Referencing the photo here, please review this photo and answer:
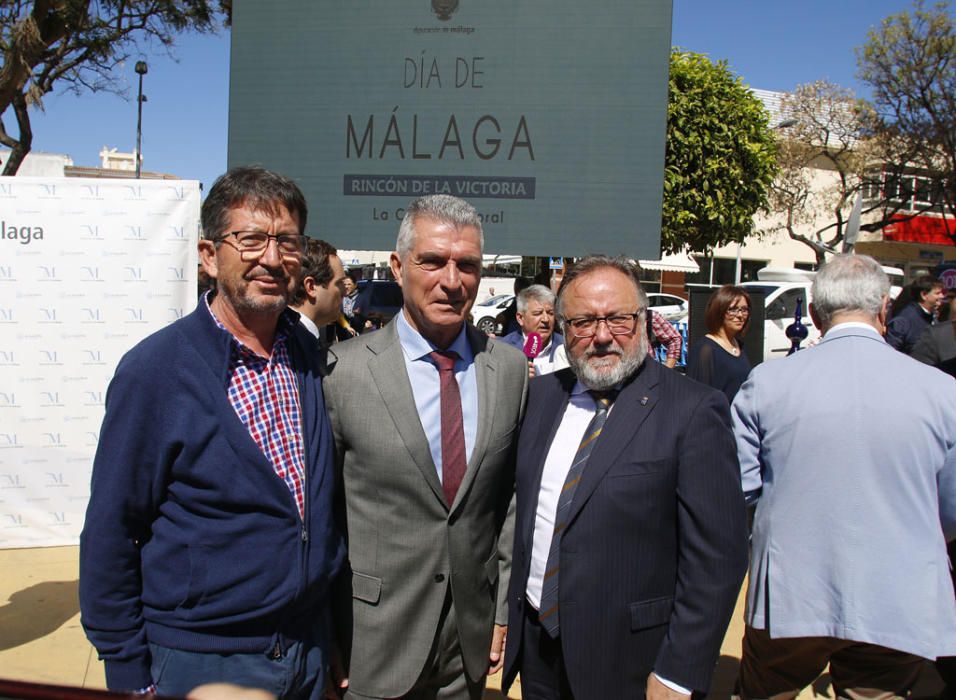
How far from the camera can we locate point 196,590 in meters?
1.57

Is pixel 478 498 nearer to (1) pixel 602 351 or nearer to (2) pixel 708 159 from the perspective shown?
(1) pixel 602 351

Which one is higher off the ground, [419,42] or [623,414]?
[419,42]

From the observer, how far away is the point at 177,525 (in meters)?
1.60

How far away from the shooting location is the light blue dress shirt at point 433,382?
6.52 ft

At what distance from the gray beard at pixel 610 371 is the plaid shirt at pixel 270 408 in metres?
0.80

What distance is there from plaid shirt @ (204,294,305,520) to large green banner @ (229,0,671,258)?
4.14 meters

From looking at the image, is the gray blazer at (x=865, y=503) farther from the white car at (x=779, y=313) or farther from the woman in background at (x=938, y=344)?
the white car at (x=779, y=313)

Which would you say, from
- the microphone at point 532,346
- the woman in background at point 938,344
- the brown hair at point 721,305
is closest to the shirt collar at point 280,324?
the microphone at point 532,346

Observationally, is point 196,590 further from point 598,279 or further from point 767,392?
point 767,392

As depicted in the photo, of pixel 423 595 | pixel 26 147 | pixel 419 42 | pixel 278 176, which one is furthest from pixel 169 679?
pixel 26 147

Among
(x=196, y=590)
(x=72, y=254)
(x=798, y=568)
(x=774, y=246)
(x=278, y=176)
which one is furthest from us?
(x=774, y=246)

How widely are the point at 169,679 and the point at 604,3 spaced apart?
5665 millimetres

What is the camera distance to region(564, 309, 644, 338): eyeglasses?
1991mm

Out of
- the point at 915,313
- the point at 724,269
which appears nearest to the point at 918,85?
the point at 724,269
